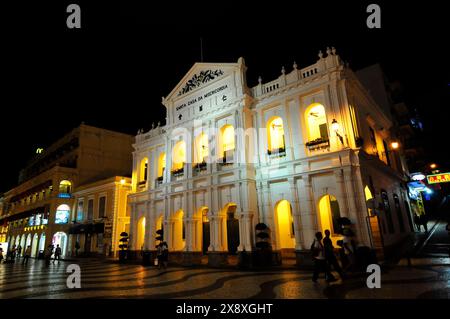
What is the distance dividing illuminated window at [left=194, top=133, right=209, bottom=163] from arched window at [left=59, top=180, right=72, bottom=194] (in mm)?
25217

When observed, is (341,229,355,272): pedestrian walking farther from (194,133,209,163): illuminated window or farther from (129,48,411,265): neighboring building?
(194,133,209,163): illuminated window

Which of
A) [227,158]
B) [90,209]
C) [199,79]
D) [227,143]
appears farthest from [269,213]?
[90,209]

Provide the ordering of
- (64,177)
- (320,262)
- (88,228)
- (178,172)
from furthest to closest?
(64,177) < (88,228) < (178,172) < (320,262)

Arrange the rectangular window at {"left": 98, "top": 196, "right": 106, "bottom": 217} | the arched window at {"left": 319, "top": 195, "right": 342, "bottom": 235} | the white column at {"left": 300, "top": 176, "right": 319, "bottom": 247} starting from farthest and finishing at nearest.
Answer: the rectangular window at {"left": 98, "top": 196, "right": 106, "bottom": 217} < the arched window at {"left": 319, "top": 195, "right": 342, "bottom": 235} < the white column at {"left": 300, "top": 176, "right": 319, "bottom": 247}

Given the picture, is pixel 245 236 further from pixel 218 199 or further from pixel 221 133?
pixel 221 133

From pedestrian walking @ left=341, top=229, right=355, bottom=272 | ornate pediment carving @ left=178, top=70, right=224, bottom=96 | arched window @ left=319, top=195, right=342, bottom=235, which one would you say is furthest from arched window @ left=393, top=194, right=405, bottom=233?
ornate pediment carving @ left=178, top=70, right=224, bottom=96

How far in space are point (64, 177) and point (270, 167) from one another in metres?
31.3

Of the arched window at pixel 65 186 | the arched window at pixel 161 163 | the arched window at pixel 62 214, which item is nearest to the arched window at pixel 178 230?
the arched window at pixel 161 163

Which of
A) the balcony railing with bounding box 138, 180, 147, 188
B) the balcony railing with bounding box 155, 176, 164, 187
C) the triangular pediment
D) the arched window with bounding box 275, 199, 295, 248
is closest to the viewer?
the arched window with bounding box 275, 199, 295, 248

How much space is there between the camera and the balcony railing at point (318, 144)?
1557cm

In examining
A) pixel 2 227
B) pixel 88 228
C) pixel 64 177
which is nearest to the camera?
pixel 88 228

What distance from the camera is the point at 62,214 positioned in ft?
118

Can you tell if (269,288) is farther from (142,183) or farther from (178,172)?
(142,183)

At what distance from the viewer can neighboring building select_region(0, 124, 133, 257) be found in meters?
35.8
